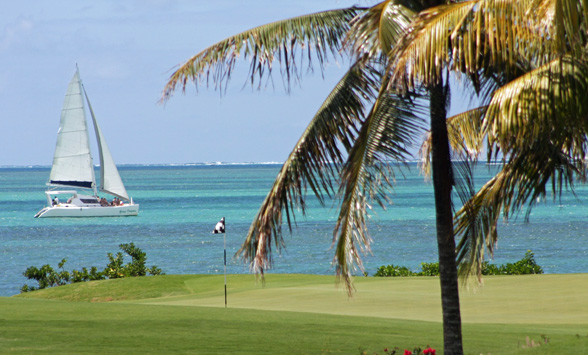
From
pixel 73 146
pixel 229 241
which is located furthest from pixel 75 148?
pixel 229 241

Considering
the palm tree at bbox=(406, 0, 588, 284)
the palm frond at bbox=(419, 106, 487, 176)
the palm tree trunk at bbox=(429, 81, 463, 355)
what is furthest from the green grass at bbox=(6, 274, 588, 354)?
the palm tree at bbox=(406, 0, 588, 284)

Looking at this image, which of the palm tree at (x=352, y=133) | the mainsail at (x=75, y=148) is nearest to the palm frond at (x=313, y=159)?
the palm tree at (x=352, y=133)

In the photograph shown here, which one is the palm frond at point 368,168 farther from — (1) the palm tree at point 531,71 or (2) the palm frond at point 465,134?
(2) the palm frond at point 465,134

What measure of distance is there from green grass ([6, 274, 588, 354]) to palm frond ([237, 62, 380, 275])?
2.78 metres

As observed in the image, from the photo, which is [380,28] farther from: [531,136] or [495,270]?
[495,270]

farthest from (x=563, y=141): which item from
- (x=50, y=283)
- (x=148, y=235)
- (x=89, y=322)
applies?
(x=148, y=235)

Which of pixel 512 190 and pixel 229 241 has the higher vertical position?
pixel 512 190

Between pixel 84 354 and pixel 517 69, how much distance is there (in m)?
6.17

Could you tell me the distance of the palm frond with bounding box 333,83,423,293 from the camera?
7484mm

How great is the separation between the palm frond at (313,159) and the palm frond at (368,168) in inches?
14.5

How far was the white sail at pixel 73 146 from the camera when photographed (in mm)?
58500

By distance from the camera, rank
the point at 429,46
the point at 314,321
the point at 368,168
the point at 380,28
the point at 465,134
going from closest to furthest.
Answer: the point at 429,46 < the point at 380,28 < the point at 368,168 < the point at 465,134 < the point at 314,321

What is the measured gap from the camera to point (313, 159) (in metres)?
8.20

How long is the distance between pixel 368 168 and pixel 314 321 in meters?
5.98
